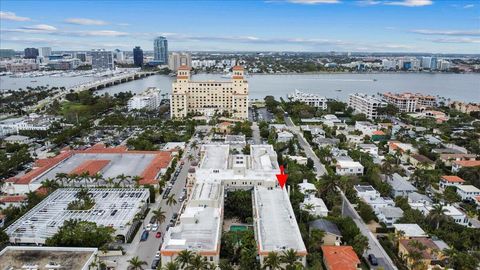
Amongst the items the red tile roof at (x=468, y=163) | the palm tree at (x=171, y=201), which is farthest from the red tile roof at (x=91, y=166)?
the red tile roof at (x=468, y=163)

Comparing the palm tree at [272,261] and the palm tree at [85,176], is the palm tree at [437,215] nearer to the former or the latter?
the palm tree at [272,261]

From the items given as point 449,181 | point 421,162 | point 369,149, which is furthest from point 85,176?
point 421,162

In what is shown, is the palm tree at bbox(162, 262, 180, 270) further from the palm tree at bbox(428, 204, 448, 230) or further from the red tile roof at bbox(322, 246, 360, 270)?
the palm tree at bbox(428, 204, 448, 230)

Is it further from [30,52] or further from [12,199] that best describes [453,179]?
[30,52]

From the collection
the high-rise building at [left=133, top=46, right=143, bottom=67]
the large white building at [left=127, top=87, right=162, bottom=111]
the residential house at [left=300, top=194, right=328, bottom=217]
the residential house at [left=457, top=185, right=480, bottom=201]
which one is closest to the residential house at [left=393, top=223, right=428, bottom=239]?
the residential house at [left=300, top=194, right=328, bottom=217]

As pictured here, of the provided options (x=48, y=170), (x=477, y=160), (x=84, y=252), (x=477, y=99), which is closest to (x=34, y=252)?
(x=84, y=252)

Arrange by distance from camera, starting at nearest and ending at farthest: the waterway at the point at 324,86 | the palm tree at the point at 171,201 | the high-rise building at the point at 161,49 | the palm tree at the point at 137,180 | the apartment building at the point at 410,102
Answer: the palm tree at the point at 171,201 < the palm tree at the point at 137,180 < the apartment building at the point at 410,102 < the waterway at the point at 324,86 < the high-rise building at the point at 161,49

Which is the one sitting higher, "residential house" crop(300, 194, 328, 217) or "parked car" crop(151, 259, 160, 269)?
"residential house" crop(300, 194, 328, 217)
